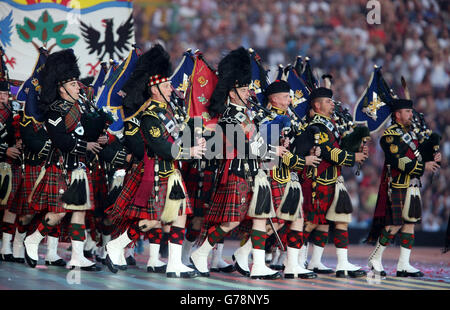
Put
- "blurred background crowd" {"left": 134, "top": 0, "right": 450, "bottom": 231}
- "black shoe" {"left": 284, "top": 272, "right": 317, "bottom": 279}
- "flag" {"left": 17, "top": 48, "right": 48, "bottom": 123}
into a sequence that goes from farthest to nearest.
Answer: "blurred background crowd" {"left": 134, "top": 0, "right": 450, "bottom": 231}
"flag" {"left": 17, "top": 48, "right": 48, "bottom": 123}
"black shoe" {"left": 284, "top": 272, "right": 317, "bottom": 279}

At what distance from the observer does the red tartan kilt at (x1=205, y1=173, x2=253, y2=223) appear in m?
5.41

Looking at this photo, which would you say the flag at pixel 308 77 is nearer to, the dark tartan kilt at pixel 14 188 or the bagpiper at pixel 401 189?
the bagpiper at pixel 401 189

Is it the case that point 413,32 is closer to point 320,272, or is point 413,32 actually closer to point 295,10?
point 295,10

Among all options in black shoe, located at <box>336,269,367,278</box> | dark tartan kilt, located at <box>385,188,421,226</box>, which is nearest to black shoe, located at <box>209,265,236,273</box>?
black shoe, located at <box>336,269,367,278</box>

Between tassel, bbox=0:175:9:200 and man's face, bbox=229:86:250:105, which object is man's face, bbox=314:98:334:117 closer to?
man's face, bbox=229:86:250:105

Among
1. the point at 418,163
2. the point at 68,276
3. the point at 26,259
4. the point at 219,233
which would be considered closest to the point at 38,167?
the point at 26,259

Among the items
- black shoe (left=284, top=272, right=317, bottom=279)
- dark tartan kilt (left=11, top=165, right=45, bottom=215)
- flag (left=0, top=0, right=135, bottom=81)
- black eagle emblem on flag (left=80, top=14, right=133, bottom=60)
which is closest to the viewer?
black shoe (left=284, top=272, right=317, bottom=279)

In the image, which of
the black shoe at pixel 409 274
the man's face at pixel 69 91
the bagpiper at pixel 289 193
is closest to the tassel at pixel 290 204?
the bagpiper at pixel 289 193

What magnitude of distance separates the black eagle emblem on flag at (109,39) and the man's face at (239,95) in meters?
2.66

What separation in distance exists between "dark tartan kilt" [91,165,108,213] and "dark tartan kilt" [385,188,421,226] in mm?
2696

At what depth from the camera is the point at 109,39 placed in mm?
7906

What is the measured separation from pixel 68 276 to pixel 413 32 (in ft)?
23.0

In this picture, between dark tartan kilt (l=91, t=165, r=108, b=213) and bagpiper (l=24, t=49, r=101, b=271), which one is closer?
bagpiper (l=24, t=49, r=101, b=271)

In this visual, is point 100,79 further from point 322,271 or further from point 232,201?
point 322,271
